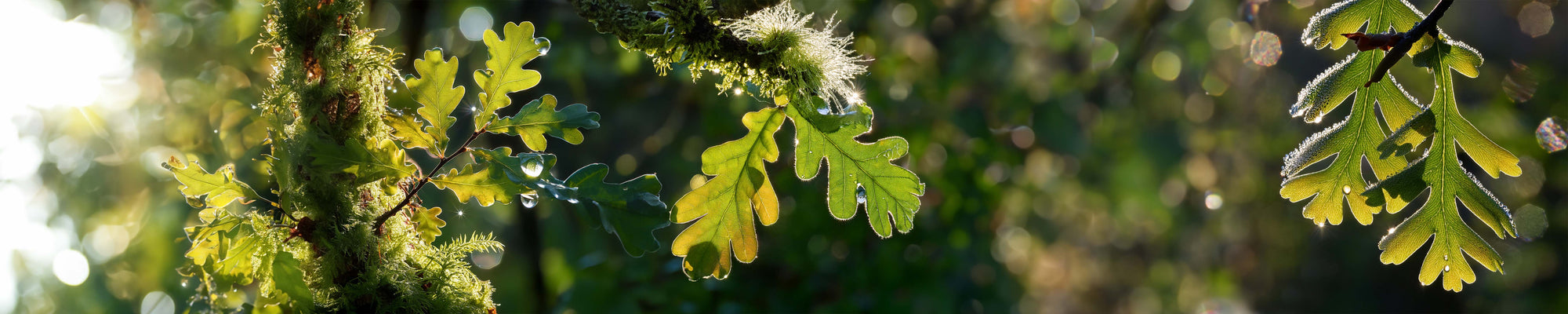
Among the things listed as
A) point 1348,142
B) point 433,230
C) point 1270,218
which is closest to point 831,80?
point 433,230

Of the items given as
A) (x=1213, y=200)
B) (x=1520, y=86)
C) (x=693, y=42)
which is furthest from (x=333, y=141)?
(x=1520, y=86)

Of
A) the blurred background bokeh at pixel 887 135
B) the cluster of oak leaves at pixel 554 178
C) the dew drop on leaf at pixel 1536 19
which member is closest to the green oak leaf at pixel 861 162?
the cluster of oak leaves at pixel 554 178

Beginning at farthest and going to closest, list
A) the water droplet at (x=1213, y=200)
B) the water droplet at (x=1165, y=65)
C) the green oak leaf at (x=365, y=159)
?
the water droplet at (x=1213, y=200) → the water droplet at (x=1165, y=65) → the green oak leaf at (x=365, y=159)

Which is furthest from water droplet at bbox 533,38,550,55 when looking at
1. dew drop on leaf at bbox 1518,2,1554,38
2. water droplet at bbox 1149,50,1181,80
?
dew drop on leaf at bbox 1518,2,1554,38

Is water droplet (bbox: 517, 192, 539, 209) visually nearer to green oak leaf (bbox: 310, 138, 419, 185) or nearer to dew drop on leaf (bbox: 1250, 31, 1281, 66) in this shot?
green oak leaf (bbox: 310, 138, 419, 185)

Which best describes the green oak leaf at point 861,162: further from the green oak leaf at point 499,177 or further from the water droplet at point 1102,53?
the water droplet at point 1102,53

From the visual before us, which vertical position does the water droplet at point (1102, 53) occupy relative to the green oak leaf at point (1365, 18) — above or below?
below

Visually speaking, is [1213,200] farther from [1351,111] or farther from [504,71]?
[504,71]
